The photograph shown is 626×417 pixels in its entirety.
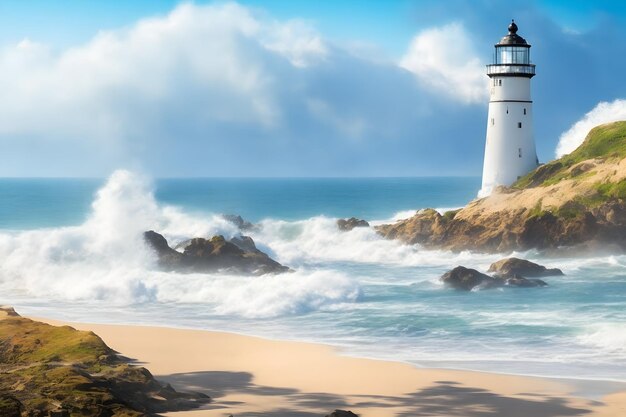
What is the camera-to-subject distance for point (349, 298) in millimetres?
25375

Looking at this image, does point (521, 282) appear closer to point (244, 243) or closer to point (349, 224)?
point (244, 243)

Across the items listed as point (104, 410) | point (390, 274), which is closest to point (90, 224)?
point (390, 274)

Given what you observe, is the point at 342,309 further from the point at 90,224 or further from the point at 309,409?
the point at 90,224

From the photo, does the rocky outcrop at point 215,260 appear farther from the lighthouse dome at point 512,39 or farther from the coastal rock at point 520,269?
the lighthouse dome at point 512,39

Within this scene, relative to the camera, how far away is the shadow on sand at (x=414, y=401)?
46.0 feet

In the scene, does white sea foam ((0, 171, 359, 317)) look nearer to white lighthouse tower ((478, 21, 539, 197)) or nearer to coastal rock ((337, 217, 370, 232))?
coastal rock ((337, 217, 370, 232))

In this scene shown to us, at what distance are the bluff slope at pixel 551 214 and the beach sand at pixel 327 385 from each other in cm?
1925

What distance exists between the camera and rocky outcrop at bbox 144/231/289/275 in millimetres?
30375

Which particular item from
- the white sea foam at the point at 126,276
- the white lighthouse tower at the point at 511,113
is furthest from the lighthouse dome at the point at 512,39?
the white sea foam at the point at 126,276

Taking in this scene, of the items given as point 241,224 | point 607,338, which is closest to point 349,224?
point 241,224

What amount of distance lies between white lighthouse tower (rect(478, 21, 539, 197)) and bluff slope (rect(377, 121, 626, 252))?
2045 mm

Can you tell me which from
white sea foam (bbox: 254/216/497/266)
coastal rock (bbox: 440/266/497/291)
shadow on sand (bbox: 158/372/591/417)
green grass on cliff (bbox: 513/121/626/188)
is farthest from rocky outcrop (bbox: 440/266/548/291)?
green grass on cliff (bbox: 513/121/626/188)

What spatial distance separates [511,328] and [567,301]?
4.80m

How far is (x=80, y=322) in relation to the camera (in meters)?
22.5
